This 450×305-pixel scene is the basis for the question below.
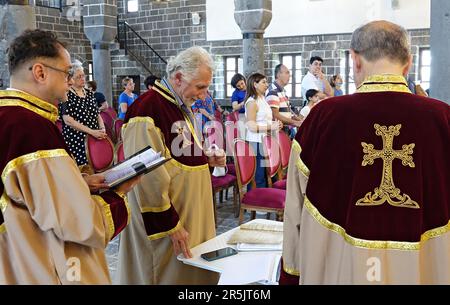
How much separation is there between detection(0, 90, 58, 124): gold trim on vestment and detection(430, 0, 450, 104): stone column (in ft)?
10.3

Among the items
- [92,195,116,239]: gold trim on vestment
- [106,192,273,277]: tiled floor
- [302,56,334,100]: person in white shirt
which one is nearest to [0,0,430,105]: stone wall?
[302,56,334,100]: person in white shirt

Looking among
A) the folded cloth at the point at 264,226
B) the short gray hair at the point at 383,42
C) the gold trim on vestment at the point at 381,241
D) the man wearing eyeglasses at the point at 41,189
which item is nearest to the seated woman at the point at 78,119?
the folded cloth at the point at 264,226

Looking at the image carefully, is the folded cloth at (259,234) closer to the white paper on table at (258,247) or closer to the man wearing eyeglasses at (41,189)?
the white paper on table at (258,247)

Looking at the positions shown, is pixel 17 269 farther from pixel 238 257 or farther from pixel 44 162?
pixel 238 257

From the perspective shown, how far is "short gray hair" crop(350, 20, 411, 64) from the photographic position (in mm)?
1693

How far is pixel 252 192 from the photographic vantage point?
188 inches

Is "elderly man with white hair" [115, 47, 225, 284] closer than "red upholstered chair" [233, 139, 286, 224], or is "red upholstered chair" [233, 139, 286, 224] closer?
"elderly man with white hair" [115, 47, 225, 284]

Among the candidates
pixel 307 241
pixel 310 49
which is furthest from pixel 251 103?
pixel 310 49

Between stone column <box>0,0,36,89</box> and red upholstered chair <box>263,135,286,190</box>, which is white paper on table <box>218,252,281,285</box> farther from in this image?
stone column <box>0,0,36,89</box>

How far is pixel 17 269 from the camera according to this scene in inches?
66.7

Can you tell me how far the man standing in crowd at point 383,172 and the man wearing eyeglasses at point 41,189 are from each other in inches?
34.1

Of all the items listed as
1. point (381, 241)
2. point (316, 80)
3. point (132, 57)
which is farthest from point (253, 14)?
point (381, 241)

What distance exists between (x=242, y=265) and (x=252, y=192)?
8.35 feet

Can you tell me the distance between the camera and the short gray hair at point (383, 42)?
1693 mm
